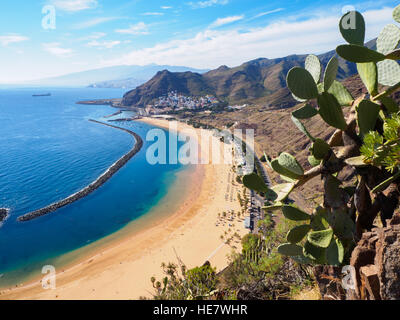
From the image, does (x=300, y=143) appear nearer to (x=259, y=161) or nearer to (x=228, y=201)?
(x=259, y=161)

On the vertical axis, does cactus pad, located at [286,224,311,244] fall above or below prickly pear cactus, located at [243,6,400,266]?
below

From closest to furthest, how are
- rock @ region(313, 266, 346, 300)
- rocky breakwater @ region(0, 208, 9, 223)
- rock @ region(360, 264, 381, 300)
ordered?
rock @ region(360, 264, 381, 300)
rock @ region(313, 266, 346, 300)
rocky breakwater @ region(0, 208, 9, 223)

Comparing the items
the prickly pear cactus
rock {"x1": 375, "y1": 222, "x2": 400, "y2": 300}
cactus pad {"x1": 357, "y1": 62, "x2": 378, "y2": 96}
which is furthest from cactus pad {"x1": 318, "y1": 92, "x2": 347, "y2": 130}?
rock {"x1": 375, "y1": 222, "x2": 400, "y2": 300}

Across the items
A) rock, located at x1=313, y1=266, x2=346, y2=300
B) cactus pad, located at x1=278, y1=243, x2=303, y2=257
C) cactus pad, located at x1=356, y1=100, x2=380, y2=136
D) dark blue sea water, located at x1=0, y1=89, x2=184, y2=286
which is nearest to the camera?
cactus pad, located at x1=356, y1=100, x2=380, y2=136

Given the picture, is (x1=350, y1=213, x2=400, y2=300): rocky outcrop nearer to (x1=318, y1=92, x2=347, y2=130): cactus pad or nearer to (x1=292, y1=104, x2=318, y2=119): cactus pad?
(x1=318, y1=92, x2=347, y2=130): cactus pad

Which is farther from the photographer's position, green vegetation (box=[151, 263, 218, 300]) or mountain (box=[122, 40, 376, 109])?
mountain (box=[122, 40, 376, 109])

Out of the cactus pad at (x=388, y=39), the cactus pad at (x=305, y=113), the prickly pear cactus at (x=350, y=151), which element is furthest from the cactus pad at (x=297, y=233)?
the cactus pad at (x=388, y=39)

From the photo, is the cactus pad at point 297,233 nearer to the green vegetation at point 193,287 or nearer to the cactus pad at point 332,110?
Answer: the cactus pad at point 332,110
